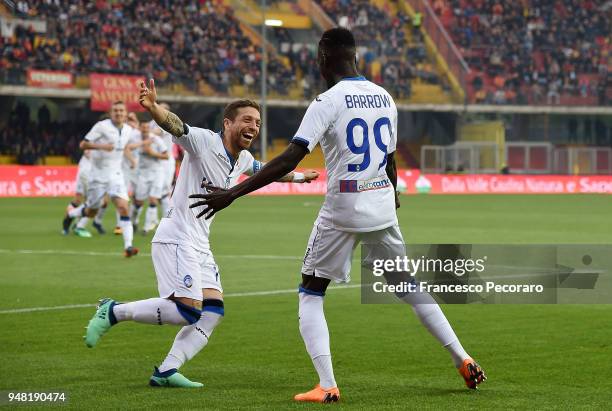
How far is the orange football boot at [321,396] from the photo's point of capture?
6.95 metres

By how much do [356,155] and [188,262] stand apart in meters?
1.30

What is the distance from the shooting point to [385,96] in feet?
23.8

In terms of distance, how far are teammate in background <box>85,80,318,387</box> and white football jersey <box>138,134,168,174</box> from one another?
15.0 metres

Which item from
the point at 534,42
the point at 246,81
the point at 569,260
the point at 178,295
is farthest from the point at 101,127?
the point at 534,42

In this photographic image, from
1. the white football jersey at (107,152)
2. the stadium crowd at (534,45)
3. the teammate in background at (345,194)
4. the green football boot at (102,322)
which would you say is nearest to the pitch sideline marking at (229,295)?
the green football boot at (102,322)

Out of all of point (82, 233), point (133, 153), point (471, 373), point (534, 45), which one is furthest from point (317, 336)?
point (534, 45)

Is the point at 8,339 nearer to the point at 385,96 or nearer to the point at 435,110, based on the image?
the point at 385,96

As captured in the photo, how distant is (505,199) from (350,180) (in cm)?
3510

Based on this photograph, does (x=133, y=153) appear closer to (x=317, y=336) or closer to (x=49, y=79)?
(x=317, y=336)

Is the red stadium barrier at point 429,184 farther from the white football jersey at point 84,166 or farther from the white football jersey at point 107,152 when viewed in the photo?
the white football jersey at point 107,152

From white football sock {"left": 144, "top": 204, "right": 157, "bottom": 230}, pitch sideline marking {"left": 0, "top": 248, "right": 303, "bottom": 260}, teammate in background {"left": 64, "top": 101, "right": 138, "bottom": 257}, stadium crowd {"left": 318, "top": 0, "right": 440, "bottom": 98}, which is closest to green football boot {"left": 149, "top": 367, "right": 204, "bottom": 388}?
pitch sideline marking {"left": 0, "top": 248, "right": 303, "bottom": 260}

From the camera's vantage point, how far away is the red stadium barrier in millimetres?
39219

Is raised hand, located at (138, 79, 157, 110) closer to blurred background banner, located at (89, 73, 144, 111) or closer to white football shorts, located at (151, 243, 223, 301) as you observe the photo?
white football shorts, located at (151, 243, 223, 301)

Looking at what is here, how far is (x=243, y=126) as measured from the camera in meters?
7.63
